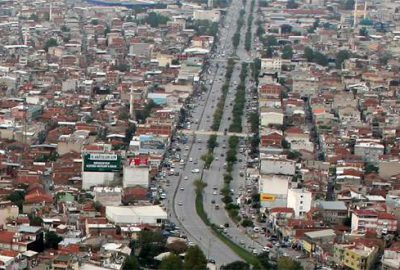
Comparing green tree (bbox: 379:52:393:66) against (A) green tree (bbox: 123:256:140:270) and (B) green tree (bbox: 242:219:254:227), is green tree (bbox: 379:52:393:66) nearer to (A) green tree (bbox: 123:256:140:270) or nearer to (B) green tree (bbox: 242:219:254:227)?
(B) green tree (bbox: 242:219:254:227)

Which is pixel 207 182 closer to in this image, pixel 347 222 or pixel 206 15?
pixel 347 222

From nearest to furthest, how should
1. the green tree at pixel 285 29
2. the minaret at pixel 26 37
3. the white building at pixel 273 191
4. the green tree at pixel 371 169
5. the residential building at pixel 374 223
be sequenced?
the residential building at pixel 374 223 → the white building at pixel 273 191 → the green tree at pixel 371 169 → the minaret at pixel 26 37 → the green tree at pixel 285 29

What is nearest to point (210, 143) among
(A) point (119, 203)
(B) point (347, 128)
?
(B) point (347, 128)

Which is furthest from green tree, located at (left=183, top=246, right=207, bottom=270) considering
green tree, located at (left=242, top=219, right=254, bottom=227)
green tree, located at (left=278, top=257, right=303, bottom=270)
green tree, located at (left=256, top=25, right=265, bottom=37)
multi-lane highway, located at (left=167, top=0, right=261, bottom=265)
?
green tree, located at (left=256, top=25, right=265, bottom=37)

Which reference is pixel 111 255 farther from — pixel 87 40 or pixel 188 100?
pixel 87 40

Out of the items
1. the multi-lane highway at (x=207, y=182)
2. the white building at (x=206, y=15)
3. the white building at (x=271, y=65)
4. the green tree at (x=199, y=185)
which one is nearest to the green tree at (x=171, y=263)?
the multi-lane highway at (x=207, y=182)

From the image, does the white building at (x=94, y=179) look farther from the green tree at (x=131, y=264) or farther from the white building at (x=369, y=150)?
the white building at (x=369, y=150)
